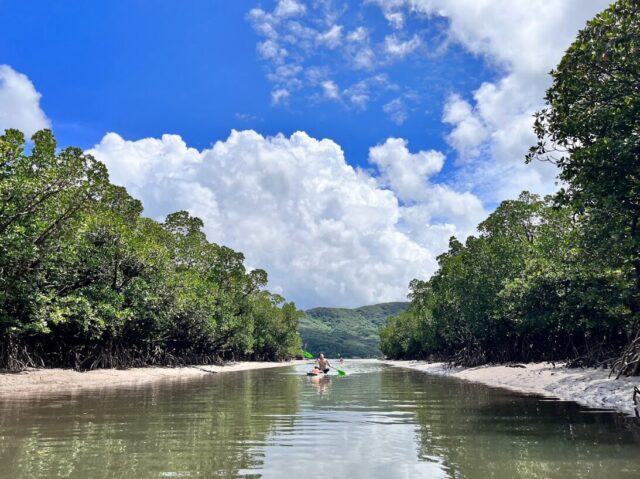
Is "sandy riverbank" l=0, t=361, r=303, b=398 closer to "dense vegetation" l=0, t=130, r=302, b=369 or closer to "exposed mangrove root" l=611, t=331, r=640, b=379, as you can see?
"dense vegetation" l=0, t=130, r=302, b=369

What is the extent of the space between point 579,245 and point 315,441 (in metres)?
14.4

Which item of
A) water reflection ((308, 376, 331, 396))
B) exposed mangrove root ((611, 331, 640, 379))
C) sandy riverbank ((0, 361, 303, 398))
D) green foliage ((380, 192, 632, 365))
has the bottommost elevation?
water reflection ((308, 376, 331, 396))

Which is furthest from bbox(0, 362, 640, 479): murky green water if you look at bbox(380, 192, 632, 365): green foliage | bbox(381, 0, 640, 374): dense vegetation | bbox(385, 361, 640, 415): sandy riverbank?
bbox(380, 192, 632, 365): green foliage

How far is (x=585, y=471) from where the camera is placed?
764 centimetres

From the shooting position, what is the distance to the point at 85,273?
109ft

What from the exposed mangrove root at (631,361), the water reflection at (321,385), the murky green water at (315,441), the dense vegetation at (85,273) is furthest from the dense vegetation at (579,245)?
the dense vegetation at (85,273)

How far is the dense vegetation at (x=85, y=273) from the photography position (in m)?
24.0

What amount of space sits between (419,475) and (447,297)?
5574 centimetres

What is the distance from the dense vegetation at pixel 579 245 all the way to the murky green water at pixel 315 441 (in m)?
6.97

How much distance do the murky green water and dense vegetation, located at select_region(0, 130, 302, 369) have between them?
1069 cm

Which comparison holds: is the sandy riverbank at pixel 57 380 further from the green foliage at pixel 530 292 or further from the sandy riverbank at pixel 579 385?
the green foliage at pixel 530 292

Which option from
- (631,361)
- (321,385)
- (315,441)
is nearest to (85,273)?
(321,385)

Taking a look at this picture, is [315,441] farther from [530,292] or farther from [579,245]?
[530,292]

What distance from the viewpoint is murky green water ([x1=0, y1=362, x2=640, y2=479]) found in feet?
25.4
